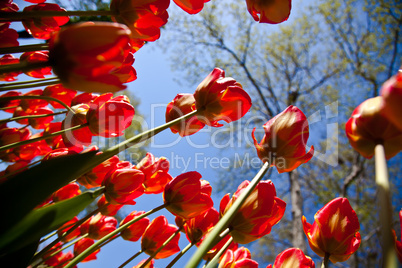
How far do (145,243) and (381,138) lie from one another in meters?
0.37

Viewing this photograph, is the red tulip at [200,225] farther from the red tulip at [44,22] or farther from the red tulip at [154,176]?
the red tulip at [44,22]

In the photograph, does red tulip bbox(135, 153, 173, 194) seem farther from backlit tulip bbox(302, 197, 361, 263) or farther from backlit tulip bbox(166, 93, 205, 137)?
backlit tulip bbox(302, 197, 361, 263)

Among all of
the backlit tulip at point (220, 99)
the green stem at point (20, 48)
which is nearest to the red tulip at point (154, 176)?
the backlit tulip at point (220, 99)

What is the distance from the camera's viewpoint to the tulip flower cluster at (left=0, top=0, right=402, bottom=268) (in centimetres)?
18

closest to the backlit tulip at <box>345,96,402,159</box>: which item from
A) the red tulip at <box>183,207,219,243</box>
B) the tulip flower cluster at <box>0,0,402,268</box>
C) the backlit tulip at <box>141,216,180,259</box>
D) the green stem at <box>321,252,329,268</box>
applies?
the tulip flower cluster at <box>0,0,402,268</box>

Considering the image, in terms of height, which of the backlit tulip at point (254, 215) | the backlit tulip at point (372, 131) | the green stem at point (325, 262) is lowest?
the green stem at point (325, 262)

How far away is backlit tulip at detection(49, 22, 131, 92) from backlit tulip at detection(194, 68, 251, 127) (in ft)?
0.50

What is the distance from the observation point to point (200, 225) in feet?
1.19

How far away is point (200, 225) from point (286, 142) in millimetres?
163

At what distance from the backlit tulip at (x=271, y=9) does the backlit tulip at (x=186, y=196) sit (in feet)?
0.70

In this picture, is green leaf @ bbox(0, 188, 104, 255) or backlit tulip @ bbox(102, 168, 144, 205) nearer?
green leaf @ bbox(0, 188, 104, 255)

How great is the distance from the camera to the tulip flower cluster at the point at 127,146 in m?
0.18

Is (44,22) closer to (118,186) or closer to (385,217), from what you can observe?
(118,186)

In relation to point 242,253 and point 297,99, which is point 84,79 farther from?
point 297,99
